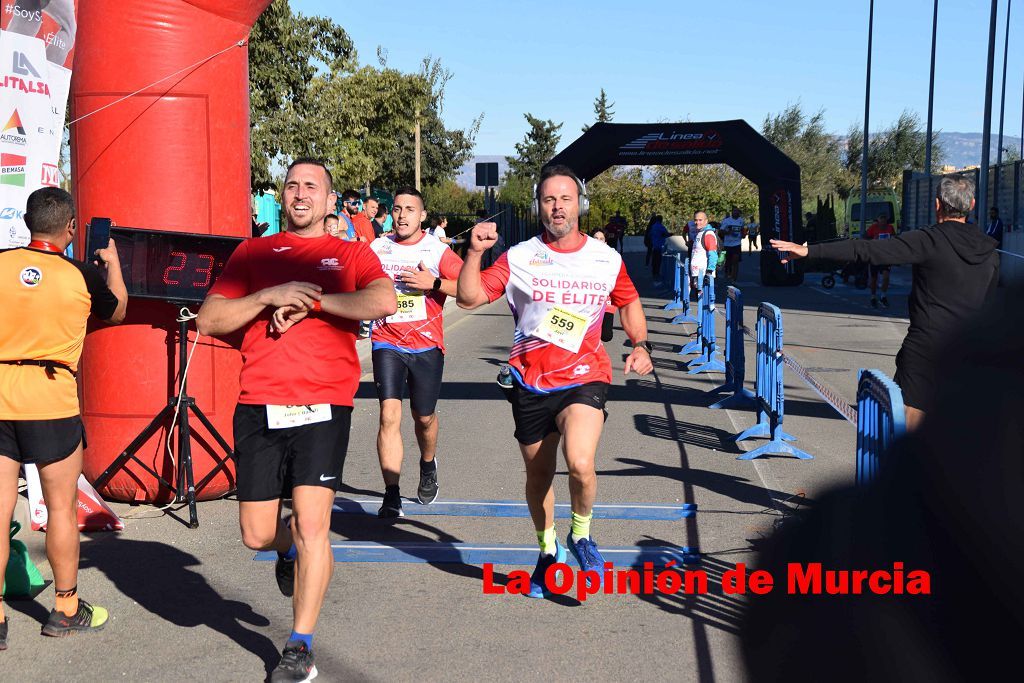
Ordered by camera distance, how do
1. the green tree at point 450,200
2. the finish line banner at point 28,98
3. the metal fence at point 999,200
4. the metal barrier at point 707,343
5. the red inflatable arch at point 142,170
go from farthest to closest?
the green tree at point 450,200, the metal fence at point 999,200, the metal barrier at point 707,343, the red inflatable arch at point 142,170, the finish line banner at point 28,98

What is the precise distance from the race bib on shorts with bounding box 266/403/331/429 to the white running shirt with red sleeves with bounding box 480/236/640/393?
129 centimetres

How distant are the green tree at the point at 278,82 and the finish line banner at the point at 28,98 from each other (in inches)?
1009

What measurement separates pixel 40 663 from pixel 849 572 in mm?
4090

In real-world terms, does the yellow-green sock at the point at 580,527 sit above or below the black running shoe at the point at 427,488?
above

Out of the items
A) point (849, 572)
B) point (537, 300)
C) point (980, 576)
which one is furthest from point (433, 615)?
point (980, 576)

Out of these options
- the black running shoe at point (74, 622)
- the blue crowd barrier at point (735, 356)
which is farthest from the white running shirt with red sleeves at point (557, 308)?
the blue crowd barrier at point (735, 356)

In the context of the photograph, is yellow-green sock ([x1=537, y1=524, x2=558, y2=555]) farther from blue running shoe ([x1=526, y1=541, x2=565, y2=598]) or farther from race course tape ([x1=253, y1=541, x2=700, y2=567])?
race course tape ([x1=253, y1=541, x2=700, y2=567])

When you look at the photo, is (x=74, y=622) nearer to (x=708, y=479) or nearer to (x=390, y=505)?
(x=390, y=505)

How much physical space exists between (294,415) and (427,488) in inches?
122

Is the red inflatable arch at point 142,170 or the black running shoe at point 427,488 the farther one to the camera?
the black running shoe at point 427,488

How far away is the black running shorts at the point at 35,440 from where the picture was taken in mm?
5094

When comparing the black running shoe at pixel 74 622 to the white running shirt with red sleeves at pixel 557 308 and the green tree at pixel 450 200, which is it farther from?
the green tree at pixel 450 200

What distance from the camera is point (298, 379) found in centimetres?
473

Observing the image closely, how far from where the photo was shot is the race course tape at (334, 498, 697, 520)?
726 cm
